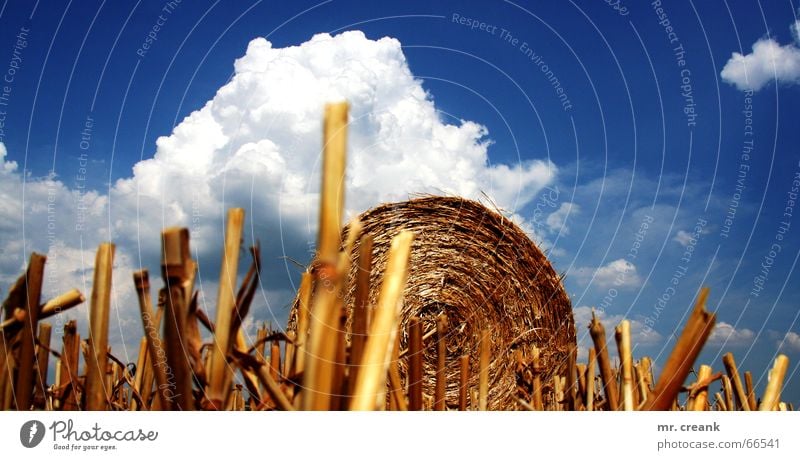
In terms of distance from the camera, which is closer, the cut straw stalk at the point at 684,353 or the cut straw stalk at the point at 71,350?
the cut straw stalk at the point at 684,353

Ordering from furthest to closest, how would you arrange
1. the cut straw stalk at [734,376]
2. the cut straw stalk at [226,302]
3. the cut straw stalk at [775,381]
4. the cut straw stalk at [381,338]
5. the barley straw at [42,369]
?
the cut straw stalk at [734,376] < the cut straw stalk at [775,381] < the barley straw at [42,369] < the cut straw stalk at [226,302] < the cut straw stalk at [381,338]

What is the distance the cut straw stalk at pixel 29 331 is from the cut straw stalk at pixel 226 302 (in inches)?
16.0

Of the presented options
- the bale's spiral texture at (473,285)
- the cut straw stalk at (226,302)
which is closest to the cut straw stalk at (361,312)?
the cut straw stalk at (226,302)

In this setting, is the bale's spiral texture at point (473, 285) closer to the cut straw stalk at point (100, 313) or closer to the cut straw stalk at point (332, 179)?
the cut straw stalk at point (100, 313)

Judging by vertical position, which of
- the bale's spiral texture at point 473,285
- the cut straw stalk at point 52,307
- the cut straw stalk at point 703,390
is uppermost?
the bale's spiral texture at point 473,285

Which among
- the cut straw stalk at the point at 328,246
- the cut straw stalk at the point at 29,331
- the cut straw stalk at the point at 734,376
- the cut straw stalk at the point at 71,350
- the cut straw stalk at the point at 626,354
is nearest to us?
the cut straw stalk at the point at 328,246

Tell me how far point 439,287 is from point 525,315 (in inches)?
27.2

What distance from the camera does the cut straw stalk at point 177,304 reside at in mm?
716

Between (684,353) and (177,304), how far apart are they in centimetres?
66

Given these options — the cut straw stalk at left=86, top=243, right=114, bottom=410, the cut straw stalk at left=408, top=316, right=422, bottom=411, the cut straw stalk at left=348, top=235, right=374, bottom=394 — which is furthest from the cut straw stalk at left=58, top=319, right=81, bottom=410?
the cut straw stalk at left=348, top=235, right=374, bottom=394
